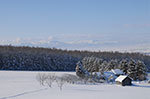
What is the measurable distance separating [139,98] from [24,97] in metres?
17.1

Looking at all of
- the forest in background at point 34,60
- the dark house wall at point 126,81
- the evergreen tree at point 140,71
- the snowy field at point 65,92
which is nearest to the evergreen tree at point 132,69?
the evergreen tree at point 140,71

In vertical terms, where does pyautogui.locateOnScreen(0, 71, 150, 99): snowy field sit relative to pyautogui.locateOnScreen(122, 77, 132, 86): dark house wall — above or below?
above

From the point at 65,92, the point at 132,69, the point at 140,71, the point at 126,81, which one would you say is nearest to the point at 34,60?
the point at 132,69

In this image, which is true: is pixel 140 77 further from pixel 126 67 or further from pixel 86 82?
pixel 86 82

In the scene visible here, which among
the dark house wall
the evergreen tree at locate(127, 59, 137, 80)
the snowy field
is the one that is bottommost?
the dark house wall

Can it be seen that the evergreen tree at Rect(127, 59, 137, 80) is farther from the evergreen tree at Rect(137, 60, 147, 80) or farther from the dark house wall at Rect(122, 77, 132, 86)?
the dark house wall at Rect(122, 77, 132, 86)

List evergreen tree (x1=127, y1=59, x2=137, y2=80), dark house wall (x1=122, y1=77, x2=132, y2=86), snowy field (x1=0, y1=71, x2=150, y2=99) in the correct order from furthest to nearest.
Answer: evergreen tree (x1=127, y1=59, x2=137, y2=80)
dark house wall (x1=122, y1=77, x2=132, y2=86)
snowy field (x1=0, y1=71, x2=150, y2=99)

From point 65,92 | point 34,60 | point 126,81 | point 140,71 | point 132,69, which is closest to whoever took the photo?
point 65,92

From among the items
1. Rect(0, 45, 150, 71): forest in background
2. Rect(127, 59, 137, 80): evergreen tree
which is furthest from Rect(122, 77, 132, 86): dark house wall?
Rect(0, 45, 150, 71): forest in background

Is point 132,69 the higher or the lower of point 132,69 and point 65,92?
the higher

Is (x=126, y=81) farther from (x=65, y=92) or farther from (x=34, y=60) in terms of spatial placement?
(x=34, y=60)

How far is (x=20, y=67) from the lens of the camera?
290ft

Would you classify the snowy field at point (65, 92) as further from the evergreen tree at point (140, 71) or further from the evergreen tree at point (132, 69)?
the evergreen tree at point (132, 69)

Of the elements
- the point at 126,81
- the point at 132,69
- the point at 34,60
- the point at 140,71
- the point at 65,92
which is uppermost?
the point at 34,60
